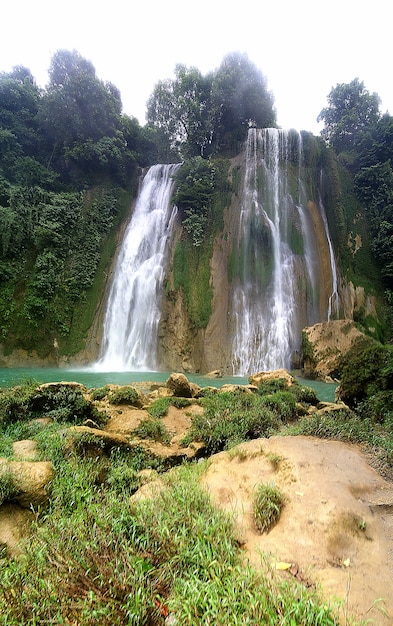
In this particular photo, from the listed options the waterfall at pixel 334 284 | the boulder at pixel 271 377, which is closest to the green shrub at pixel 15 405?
the boulder at pixel 271 377

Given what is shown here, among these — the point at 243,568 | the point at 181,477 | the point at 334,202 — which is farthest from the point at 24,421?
the point at 334,202

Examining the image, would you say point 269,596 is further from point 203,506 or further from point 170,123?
point 170,123

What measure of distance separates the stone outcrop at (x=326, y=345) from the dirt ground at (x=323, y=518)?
36.6 ft

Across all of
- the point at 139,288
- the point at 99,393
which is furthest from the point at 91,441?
the point at 139,288

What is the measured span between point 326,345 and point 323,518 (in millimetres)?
13745

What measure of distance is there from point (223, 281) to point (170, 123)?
63.6ft

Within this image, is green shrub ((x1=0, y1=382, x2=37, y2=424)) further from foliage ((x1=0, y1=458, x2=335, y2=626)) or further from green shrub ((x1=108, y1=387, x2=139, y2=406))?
foliage ((x1=0, y1=458, x2=335, y2=626))

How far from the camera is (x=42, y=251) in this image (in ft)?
61.9

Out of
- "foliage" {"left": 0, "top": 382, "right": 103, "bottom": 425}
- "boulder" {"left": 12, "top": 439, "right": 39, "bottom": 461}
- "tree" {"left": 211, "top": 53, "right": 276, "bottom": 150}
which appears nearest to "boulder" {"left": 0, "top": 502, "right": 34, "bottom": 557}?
"boulder" {"left": 12, "top": 439, "right": 39, "bottom": 461}

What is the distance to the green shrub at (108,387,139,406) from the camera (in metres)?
6.85

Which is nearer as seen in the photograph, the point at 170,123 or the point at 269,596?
the point at 269,596

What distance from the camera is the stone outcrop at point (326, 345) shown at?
1426 centimetres

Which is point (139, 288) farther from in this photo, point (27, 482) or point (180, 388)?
point (27, 482)

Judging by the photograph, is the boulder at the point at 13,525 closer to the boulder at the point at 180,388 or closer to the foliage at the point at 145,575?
the foliage at the point at 145,575
